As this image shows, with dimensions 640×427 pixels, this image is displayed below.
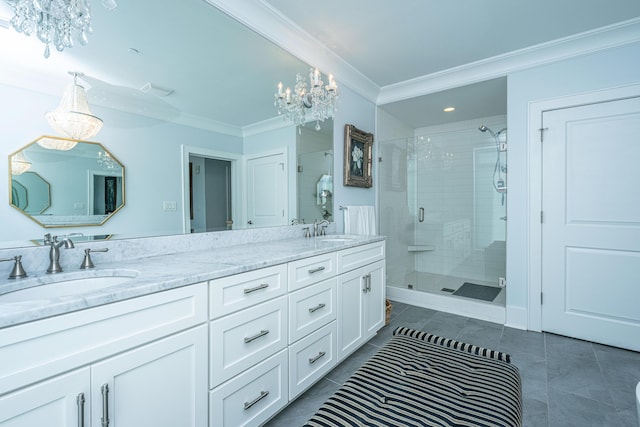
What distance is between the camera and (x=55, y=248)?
1.15 metres

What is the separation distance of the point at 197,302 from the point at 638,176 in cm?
315

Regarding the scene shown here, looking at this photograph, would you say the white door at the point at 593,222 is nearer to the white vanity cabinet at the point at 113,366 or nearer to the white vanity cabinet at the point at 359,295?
the white vanity cabinet at the point at 359,295

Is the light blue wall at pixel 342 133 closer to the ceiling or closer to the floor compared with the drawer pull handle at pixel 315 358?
closer to the ceiling

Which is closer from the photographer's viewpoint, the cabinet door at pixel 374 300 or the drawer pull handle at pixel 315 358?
the drawer pull handle at pixel 315 358

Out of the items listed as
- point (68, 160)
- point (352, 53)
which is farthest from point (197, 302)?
point (352, 53)

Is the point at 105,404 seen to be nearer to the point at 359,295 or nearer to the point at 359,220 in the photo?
the point at 359,295

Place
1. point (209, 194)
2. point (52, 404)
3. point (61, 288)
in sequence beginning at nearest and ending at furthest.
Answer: point (52, 404)
point (61, 288)
point (209, 194)

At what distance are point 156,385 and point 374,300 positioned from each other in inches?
66.6

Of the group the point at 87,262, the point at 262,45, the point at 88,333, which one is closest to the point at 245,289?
the point at 88,333

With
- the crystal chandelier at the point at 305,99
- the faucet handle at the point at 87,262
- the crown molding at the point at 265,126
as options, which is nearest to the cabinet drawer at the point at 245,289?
the faucet handle at the point at 87,262

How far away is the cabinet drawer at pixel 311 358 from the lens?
1.55m

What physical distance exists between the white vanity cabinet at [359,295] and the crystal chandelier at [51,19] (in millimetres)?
1678

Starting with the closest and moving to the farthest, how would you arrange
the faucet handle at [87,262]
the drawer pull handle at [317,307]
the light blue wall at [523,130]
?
the faucet handle at [87,262] → the drawer pull handle at [317,307] → the light blue wall at [523,130]

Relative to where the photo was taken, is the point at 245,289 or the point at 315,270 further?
the point at 315,270
